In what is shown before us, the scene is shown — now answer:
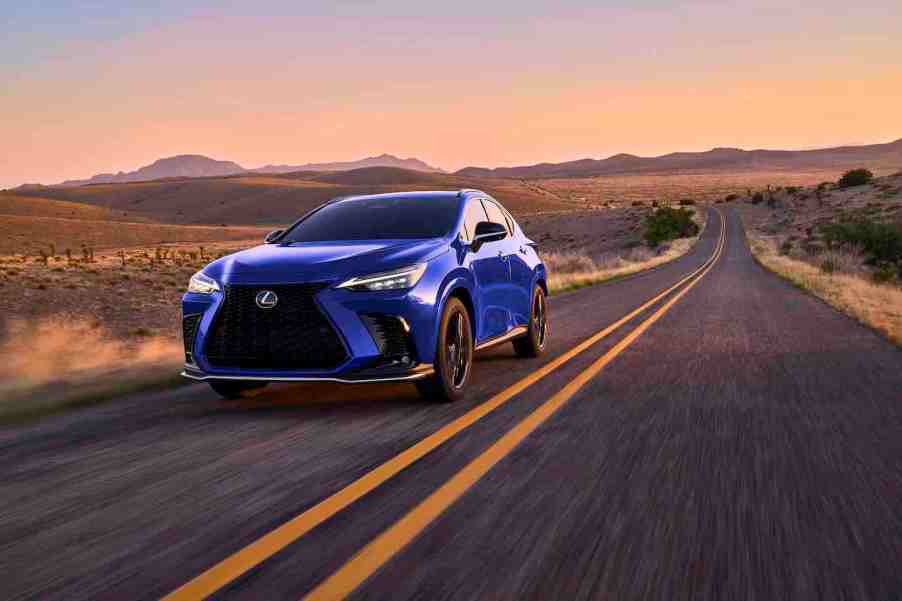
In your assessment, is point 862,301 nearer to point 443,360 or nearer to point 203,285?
point 443,360

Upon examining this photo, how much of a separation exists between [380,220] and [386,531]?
15.2 ft

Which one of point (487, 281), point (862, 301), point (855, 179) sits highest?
point (487, 281)

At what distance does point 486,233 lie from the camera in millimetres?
8164

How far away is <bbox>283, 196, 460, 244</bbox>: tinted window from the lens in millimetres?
7875

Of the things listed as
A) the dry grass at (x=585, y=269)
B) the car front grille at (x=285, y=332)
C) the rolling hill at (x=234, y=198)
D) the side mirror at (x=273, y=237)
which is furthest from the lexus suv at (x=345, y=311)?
the rolling hill at (x=234, y=198)

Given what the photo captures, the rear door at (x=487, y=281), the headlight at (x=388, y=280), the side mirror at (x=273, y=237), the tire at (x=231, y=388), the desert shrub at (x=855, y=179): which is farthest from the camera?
the desert shrub at (x=855, y=179)

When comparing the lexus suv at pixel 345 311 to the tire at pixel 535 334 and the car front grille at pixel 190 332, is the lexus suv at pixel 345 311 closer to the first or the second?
the car front grille at pixel 190 332

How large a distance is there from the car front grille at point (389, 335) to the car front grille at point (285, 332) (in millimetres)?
274

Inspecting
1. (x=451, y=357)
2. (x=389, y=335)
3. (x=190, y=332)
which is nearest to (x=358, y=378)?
(x=389, y=335)

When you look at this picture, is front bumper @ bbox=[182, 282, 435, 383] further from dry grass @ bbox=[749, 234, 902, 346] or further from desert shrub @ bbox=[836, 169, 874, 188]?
desert shrub @ bbox=[836, 169, 874, 188]

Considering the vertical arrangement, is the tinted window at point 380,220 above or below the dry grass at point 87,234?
above

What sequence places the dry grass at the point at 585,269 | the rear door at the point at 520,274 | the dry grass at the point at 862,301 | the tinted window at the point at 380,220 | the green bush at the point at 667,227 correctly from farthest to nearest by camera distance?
the green bush at the point at 667,227
the dry grass at the point at 585,269
the dry grass at the point at 862,301
the rear door at the point at 520,274
the tinted window at the point at 380,220

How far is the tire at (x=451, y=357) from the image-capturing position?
696 cm

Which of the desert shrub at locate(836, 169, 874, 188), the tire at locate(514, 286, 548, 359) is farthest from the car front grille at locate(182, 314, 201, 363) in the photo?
the desert shrub at locate(836, 169, 874, 188)
